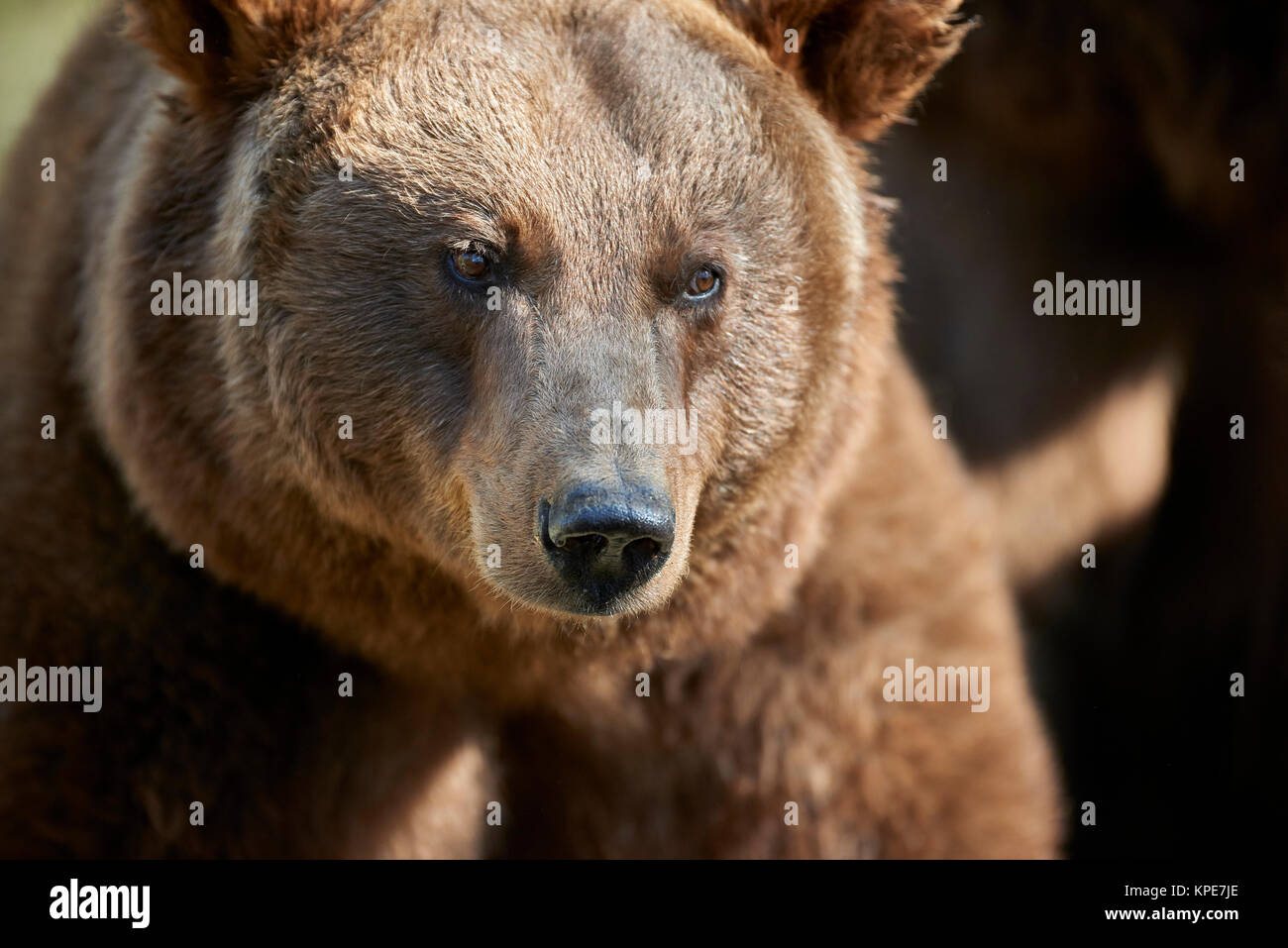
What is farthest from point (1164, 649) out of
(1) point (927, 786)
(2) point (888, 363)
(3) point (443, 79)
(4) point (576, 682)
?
(3) point (443, 79)

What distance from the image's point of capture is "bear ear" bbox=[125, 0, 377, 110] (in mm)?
3988

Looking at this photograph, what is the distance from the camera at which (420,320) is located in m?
3.91

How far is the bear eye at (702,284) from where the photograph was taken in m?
3.98

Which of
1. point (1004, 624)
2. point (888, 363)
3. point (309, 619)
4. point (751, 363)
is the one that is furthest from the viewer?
point (1004, 624)

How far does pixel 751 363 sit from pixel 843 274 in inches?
15.5

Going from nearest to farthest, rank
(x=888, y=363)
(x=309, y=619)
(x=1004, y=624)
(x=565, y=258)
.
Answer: (x=565, y=258) < (x=309, y=619) < (x=888, y=363) < (x=1004, y=624)

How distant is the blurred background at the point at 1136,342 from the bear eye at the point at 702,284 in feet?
8.76
